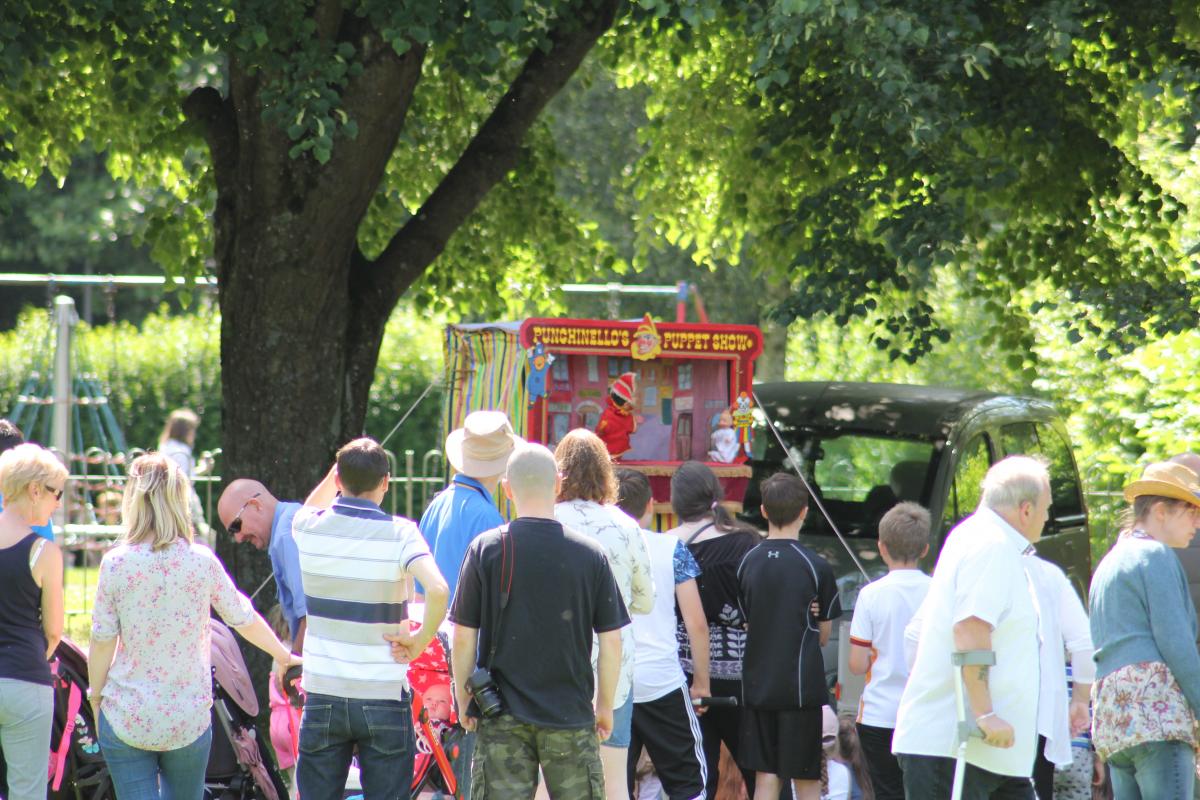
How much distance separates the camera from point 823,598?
6.23 meters

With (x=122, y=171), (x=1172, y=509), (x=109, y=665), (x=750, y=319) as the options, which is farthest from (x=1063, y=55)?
(x=750, y=319)

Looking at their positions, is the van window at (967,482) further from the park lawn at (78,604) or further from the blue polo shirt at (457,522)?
the park lawn at (78,604)

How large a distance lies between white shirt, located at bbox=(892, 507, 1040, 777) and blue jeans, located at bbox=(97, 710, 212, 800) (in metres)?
2.50

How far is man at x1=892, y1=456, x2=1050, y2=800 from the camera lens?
463 centimetres

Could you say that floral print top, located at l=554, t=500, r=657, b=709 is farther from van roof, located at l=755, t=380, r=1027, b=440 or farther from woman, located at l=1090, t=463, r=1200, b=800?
van roof, located at l=755, t=380, r=1027, b=440

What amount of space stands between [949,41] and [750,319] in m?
16.0

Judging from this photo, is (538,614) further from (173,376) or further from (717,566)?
(173,376)

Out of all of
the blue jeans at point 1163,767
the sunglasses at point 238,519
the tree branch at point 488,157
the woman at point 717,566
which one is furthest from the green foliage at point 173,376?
the blue jeans at point 1163,767

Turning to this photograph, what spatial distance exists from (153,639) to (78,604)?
32.0 feet

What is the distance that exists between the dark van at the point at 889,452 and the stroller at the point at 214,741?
3068 mm

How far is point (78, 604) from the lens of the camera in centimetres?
1419

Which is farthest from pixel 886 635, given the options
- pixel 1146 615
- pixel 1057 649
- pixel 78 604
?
pixel 78 604

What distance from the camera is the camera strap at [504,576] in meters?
4.72

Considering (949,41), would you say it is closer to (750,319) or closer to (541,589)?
(541,589)
